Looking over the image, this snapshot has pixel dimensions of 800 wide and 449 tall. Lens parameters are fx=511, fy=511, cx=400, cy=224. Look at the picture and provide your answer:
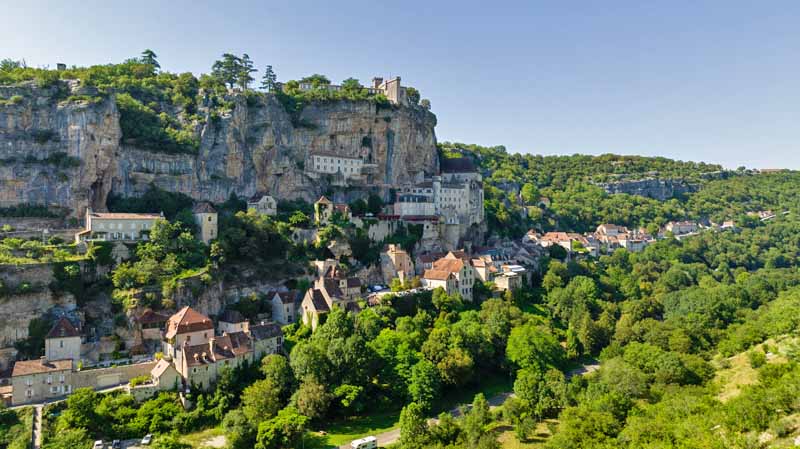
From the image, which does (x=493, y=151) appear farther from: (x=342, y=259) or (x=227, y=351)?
(x=227, y=351)

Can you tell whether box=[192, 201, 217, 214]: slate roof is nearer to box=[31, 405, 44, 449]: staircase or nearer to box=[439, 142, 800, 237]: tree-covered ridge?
box=[31, 405, 44, 449]: staircase

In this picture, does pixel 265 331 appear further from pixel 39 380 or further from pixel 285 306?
pixel 39 380

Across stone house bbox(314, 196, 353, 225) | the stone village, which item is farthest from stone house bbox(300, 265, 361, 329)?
stone house bbox(314, 196, 353, 225)

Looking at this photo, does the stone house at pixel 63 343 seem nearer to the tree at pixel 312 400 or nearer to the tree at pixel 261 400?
the tree at pixel 261 400

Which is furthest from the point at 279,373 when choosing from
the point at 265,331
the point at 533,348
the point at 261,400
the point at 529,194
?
the point at 529,194

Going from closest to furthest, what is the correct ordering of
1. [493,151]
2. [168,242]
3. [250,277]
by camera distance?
[168,242], [250,277], [493,151]

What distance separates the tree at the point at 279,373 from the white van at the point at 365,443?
6956mm

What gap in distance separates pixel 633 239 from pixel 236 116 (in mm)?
72209

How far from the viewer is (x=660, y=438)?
26.9 meters

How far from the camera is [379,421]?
35875 millimetres

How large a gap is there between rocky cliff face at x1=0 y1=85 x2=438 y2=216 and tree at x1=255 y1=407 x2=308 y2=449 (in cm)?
3235

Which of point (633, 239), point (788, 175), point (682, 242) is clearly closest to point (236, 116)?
point (633, 239)

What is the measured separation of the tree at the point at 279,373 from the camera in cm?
3569

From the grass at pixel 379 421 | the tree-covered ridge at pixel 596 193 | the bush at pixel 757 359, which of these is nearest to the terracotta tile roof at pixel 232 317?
the grass at pixel 379 421
